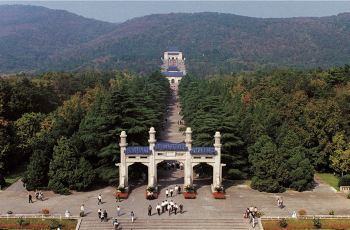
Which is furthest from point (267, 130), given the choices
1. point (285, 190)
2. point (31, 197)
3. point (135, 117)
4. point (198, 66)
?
point (198, 66)

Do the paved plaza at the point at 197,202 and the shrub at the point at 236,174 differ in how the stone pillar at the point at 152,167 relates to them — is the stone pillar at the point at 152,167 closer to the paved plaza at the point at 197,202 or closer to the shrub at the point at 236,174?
the paved plaza at the point at 197,202

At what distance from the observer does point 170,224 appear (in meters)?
34.7

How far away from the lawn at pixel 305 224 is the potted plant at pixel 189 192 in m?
6.65

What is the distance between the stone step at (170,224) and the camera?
3425 centimetres

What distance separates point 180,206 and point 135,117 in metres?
11.3

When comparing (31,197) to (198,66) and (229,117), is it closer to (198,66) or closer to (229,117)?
(229,117)

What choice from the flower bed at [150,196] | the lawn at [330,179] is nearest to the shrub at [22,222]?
the flower bed at [150,196]

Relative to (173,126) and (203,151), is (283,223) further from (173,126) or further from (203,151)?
(173,126)

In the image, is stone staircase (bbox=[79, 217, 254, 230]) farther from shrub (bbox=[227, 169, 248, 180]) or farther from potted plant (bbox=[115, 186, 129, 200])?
shrub (bbox=[227, 169, 248, 180])

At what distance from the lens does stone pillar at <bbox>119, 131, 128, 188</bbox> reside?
4075 centimetres

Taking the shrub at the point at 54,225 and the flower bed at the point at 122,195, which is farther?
the flower bed at the point at 122,195

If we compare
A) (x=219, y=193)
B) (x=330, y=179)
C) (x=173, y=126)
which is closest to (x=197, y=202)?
(x=219, y=193)

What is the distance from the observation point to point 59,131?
1831 inches

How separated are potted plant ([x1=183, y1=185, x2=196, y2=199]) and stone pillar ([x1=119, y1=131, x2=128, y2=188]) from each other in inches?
181
